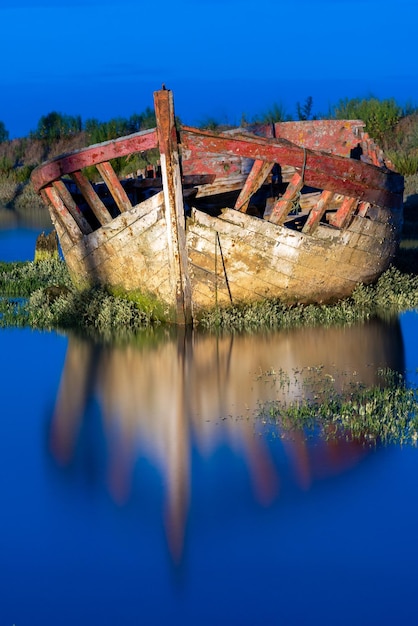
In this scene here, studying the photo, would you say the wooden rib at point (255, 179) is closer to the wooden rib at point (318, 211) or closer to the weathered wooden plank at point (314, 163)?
the weathered wooden plank at point (314, 163)

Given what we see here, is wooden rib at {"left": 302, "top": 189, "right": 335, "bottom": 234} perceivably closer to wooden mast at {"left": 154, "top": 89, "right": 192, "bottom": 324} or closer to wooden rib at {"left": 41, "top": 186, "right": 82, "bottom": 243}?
wooden mast at {"left": 154, "top": 89, "right": 192, "bottom": 324}

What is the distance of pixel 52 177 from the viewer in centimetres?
1194

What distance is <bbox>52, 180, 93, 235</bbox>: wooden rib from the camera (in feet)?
39.7

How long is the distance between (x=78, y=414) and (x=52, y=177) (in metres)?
3.98

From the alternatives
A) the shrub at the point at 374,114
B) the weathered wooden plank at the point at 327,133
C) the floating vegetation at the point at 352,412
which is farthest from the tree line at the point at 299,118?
the floating vegetation at the point at 352,412

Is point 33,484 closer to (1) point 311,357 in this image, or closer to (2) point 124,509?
(2) point 124,509

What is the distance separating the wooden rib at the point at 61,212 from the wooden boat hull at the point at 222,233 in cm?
1

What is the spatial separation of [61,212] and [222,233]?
207cm

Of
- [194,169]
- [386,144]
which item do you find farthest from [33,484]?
[386,144]

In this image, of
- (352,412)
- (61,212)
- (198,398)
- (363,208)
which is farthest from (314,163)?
(352,412)

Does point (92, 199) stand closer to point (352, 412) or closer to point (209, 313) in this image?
point (209, 313)

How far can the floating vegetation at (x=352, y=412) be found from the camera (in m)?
7.41

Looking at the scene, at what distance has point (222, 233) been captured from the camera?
36.4 ft

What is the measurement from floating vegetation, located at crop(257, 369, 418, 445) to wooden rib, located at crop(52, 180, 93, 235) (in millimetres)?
3918
